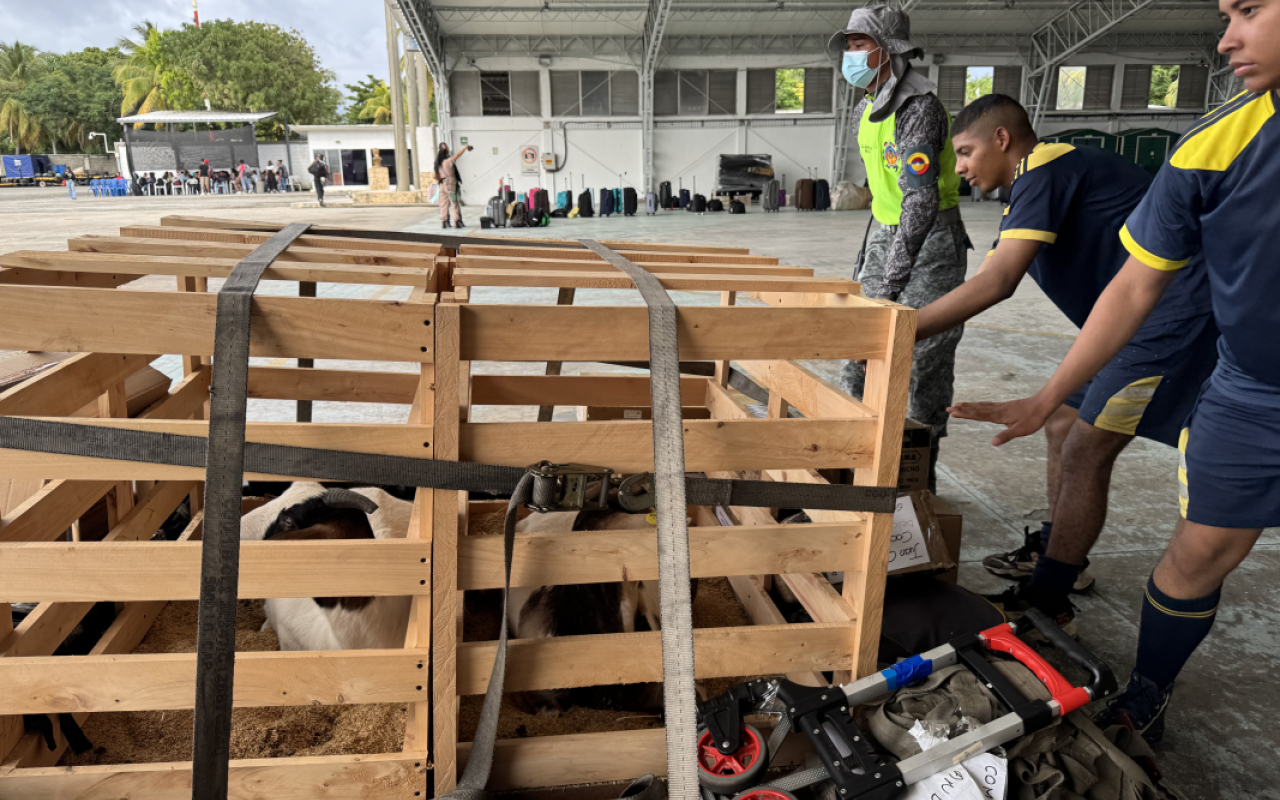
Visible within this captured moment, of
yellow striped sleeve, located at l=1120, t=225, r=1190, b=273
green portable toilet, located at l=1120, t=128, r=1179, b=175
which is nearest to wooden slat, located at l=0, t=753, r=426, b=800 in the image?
yellow striped sleeve, located at l=1120, t=225, r=1190, b=273

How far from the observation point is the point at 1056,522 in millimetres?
2613

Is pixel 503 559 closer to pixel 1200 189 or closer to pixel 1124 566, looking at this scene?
pixel 1200 189

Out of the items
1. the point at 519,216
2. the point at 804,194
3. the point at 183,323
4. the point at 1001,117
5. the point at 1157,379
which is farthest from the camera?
the point at 804,194

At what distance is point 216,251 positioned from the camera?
6.34ft

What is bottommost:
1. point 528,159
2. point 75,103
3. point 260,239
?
point 260,239

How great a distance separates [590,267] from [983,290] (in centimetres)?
130

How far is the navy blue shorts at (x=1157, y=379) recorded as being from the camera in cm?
232

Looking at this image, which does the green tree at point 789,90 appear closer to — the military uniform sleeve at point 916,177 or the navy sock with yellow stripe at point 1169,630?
the military uniform sleeve at point 916,177

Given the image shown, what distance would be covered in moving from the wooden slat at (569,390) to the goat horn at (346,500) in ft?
1.34

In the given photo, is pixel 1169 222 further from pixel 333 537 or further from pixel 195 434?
pixel 333 537

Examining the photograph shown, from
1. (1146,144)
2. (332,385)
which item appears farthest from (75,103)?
(332,385)

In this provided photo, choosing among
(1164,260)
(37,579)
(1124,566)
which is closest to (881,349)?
(1164,260)

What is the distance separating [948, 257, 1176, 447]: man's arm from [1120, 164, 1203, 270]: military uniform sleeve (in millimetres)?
33

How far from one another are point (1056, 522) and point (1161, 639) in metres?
0.65
